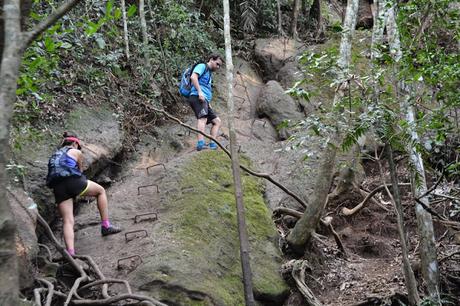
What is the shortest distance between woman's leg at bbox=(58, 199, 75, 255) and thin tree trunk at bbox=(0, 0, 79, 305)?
4301mm

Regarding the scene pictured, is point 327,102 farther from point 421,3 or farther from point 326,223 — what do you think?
point 421,3

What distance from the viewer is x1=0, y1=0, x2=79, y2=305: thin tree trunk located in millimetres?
1989

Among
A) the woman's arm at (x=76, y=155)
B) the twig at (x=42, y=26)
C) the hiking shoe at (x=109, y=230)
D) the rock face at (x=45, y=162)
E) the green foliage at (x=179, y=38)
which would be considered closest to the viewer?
the twig at (x=42, y=26)

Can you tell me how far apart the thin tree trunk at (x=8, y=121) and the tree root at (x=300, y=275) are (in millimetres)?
5484

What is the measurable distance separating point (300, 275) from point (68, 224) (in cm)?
337

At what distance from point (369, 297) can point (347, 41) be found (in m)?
3.95

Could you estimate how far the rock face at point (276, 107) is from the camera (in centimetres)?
1241

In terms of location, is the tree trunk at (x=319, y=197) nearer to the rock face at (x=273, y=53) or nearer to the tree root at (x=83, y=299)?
the tree root at (x=83, y=299)

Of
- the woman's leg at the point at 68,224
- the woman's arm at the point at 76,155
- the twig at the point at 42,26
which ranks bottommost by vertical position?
the woman's leg at the point at 68,224

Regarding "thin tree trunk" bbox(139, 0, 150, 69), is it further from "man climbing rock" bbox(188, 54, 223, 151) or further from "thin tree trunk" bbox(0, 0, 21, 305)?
"thin tree trunk" bbox(0, 0, 21, 305)

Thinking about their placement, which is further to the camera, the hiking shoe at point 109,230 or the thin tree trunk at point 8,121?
the hiking shoe at point 109,230

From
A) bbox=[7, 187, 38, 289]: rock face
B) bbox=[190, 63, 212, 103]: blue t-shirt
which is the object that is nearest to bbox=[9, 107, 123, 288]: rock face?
bbox=[7, 187, 38, 289]: rock face

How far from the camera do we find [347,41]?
25.6ft

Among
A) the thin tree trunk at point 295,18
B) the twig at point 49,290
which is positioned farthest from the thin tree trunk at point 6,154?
the thin tree trunk at point 295,18
